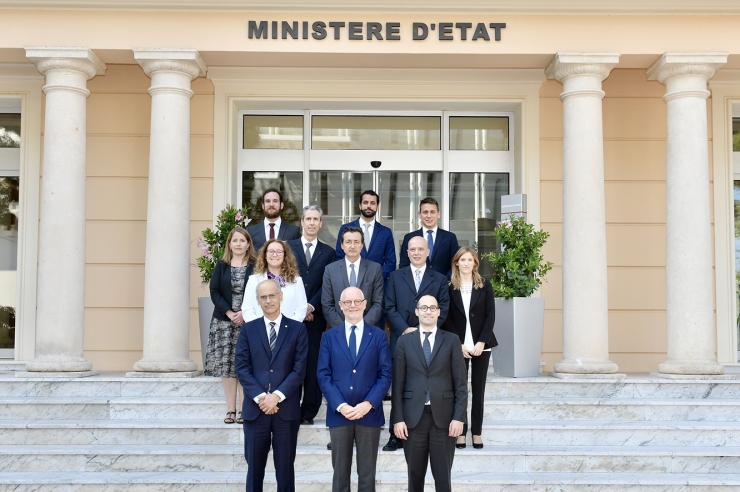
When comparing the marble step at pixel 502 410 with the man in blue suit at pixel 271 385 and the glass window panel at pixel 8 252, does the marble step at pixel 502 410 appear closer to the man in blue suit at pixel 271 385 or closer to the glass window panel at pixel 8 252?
the man in blue suit at pixel 271 385

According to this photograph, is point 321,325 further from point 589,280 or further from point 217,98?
point 217,98

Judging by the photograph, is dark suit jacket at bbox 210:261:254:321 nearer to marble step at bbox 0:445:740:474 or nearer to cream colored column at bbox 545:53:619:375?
marble step at bbox 0:445:740:474

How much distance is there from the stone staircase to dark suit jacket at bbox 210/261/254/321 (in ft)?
3.20

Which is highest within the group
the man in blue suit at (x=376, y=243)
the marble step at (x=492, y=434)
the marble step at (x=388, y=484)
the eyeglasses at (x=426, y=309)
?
the man in blue suit at (x=376, y=243)

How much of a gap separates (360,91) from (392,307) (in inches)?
162

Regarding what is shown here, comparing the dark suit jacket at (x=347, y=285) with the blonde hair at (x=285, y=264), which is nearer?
the blonde hair at (x=285, y=264)

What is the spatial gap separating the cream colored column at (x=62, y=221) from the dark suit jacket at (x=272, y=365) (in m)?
3.33

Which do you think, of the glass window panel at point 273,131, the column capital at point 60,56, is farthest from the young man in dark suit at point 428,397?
the glass window panel at point 273,131

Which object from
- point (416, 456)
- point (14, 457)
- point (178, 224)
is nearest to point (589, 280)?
point (416, 456)

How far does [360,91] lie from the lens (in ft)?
33.7

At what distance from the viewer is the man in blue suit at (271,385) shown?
5691 mm

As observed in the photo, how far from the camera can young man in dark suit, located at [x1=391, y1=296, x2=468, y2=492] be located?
558 cm

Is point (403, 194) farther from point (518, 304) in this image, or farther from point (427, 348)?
point (427, 348)

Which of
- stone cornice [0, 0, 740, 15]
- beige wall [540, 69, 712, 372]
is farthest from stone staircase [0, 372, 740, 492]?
stone cornice [0, 0, 740, 15]
